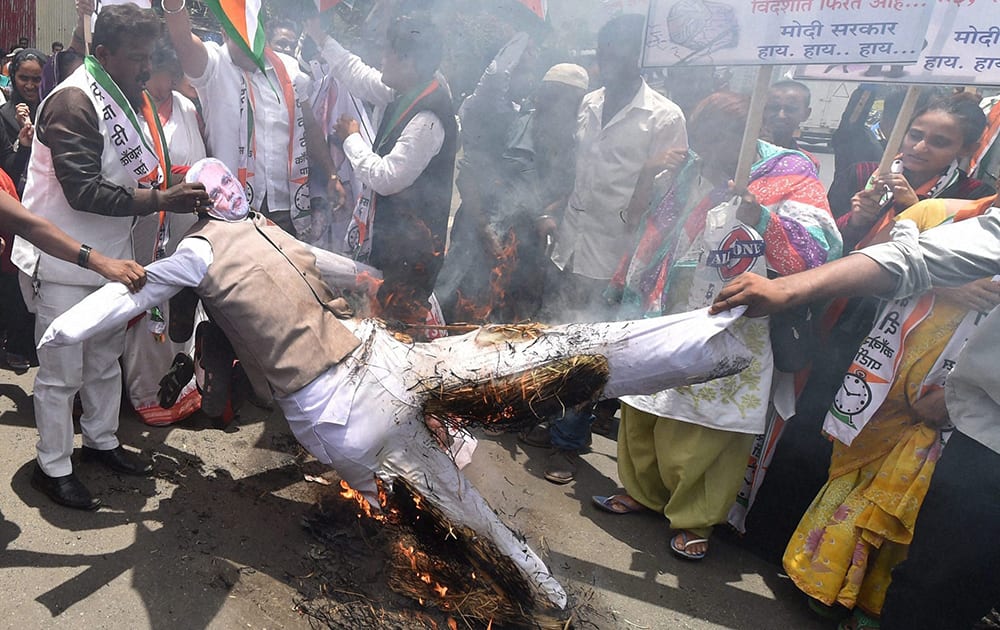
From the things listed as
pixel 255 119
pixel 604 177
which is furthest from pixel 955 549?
pixel 255 119

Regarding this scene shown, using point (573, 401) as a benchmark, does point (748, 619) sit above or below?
below

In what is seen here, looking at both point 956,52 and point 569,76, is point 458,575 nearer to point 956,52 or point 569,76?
point 956,52

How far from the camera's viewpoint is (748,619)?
2986mm

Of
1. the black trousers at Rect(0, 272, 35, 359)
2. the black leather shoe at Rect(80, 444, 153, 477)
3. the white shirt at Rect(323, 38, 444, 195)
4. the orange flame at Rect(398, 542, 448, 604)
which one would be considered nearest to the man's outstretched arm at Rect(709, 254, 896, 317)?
the orange flame at Rect(398, 542, 448, 604)

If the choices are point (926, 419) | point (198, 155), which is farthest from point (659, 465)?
point (198, 155)

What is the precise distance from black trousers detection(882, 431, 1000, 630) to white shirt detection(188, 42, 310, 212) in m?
3.70

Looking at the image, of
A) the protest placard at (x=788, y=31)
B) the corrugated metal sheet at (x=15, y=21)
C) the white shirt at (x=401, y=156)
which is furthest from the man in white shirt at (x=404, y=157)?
the corrugated metal sheet at (x=15, y=21)

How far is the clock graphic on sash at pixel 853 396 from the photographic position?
2848mm

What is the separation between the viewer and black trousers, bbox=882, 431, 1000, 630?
2.29 m

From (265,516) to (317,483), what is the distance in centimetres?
36

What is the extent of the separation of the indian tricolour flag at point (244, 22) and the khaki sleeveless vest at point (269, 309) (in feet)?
4.44

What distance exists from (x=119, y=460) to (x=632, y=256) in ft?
9.69

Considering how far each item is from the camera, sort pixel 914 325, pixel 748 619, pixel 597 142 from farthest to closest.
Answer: pixel 597 142 < pixel 748 619 < pixel 914 325

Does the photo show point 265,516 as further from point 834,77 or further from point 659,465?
point 834,77
